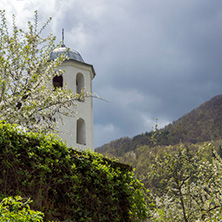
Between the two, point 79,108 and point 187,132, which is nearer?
point 79,108

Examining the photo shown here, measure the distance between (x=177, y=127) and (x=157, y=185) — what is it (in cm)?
7511

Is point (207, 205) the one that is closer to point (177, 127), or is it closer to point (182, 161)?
point (182, 161)

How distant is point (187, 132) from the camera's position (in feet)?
259

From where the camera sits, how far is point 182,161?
27.5 ft

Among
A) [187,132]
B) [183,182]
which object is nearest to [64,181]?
[183,182]

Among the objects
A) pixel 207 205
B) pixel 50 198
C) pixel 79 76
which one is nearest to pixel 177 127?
pixel 79 76

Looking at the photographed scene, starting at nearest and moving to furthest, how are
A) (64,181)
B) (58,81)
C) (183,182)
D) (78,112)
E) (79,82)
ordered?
(64,181)
(183,182)
(78,112)
(58,81)
(79,82)

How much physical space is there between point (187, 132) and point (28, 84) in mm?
72930

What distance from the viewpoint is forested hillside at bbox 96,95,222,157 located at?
7144cm

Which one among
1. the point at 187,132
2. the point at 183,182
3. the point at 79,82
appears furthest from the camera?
the point at 187,132

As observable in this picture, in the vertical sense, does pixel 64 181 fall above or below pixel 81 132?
below

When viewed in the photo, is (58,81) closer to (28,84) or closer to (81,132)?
(81,132)

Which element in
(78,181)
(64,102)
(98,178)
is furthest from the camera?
(64,102)

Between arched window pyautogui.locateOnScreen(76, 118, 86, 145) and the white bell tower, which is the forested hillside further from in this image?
arched window pyautogui.locateOnScreen(76, 118, 86, 145)
